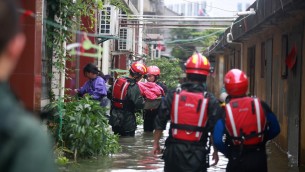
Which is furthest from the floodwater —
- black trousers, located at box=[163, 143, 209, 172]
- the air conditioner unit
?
the air conditioner unit

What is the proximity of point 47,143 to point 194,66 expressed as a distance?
172 inches

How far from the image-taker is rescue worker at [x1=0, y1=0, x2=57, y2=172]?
173 centimetres

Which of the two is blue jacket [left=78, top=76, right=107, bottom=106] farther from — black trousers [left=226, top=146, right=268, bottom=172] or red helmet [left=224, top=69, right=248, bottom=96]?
black trousers [left=226, top=146, right=268, bottom=172]

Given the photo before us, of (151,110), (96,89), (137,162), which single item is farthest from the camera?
(151,110)

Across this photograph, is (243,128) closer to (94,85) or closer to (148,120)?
(94,85)

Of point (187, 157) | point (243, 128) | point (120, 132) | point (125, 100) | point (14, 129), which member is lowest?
point (120, 132)

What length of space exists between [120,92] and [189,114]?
6.71 metres

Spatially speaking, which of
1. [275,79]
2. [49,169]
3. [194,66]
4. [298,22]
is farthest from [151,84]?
[49,169]

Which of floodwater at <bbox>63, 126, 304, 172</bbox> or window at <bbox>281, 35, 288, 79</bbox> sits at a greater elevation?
window at <bbox>281, 35, 288, 79</bbox>

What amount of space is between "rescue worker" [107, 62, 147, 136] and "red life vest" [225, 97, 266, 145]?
6.79 m

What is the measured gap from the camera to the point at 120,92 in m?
12.5

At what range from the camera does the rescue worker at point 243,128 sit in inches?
222

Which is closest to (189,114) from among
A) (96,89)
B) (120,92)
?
(96,89)

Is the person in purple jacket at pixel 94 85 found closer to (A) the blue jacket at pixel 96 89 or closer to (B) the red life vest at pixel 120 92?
(A) the blue jacket at pixel 96 89
